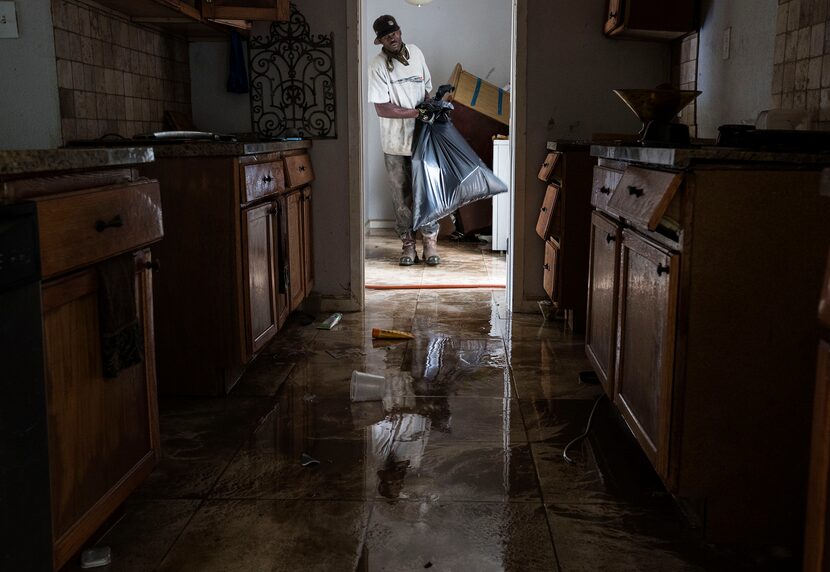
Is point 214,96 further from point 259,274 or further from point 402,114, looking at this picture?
point 402,114

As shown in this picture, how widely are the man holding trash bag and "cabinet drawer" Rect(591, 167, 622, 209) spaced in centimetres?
307

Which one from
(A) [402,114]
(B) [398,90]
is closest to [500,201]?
(A) [402,114]

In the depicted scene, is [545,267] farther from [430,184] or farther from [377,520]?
[377,520]

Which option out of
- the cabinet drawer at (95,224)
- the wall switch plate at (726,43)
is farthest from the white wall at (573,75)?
the cabinet drawer at (95,224)

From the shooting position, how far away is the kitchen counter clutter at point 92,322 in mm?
1354

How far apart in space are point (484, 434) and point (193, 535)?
0.99 m

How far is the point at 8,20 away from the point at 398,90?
134 inches

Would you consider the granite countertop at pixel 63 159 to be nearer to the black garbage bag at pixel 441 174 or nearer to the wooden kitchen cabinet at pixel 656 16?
the wooden kitchen cabinet at pixel 656 16

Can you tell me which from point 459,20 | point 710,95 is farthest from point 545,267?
point 459,20

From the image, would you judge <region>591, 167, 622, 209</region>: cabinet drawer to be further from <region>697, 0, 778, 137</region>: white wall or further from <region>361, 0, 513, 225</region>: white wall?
<region>361, 0, 513, 225</region>: white wall

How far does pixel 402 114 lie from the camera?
5738mm

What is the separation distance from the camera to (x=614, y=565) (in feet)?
5.57

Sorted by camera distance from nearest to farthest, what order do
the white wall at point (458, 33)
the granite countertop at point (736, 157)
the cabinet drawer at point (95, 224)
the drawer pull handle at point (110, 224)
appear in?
the cabinet drawer at point (95, 224)
the drawer pull handle at point (110, 224)
the granite countertop at point (736, 157)
the white wall at point (458, 33)

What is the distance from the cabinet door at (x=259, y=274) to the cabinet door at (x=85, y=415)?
39.2 inches
